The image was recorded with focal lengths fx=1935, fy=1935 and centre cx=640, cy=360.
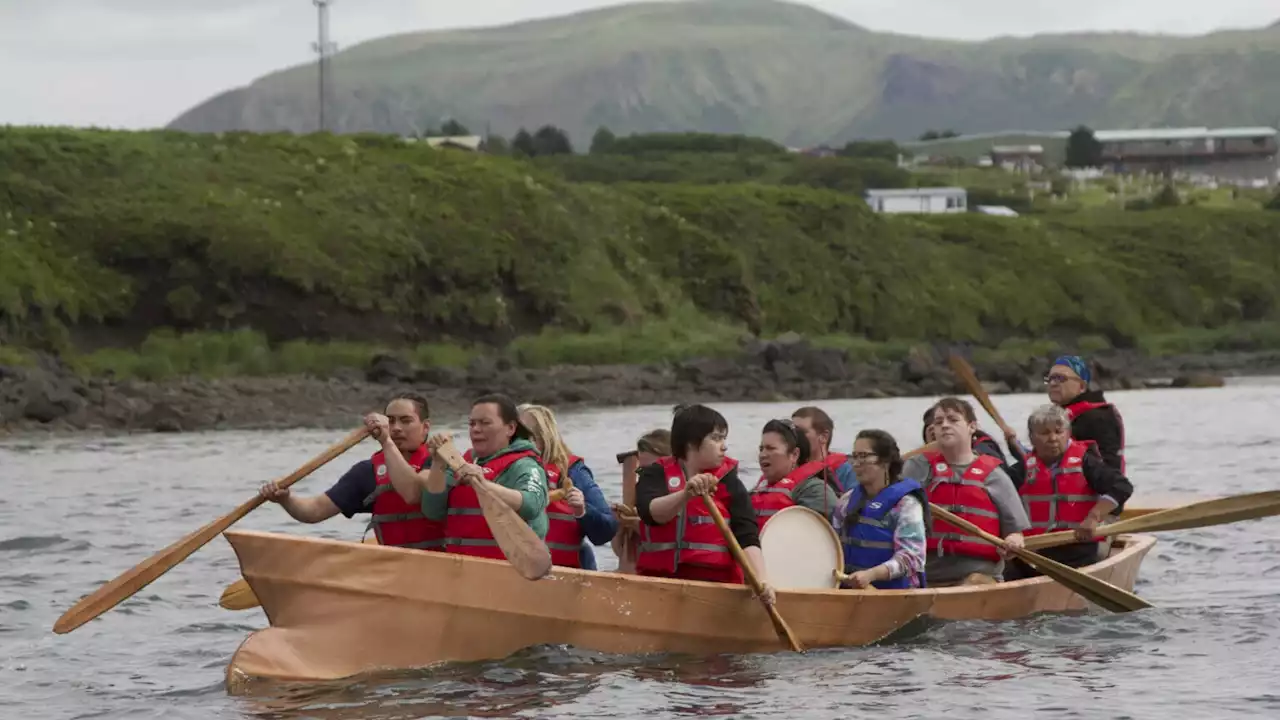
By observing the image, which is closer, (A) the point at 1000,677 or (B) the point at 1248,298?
(A) the point at 1000,677

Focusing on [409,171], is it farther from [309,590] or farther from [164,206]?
[309,590]

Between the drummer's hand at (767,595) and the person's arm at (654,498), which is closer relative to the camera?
the person's arm at (654,498)

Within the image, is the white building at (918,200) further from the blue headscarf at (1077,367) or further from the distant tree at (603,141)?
the blue headscarf at (1077,367)

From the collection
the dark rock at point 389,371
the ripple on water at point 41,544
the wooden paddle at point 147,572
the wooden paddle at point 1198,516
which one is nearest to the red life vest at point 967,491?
the wooden paddle at point 1198,516

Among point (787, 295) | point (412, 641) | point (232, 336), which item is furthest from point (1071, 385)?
point (787, 295)

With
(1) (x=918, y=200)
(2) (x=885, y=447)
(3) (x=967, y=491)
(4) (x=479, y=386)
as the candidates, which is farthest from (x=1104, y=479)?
(1) (x=918, y=200)

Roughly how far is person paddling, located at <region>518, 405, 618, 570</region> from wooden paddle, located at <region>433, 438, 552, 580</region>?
3.12ft

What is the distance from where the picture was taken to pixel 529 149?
121 metres

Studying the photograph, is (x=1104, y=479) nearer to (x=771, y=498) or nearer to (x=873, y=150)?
(x=771, y=498)

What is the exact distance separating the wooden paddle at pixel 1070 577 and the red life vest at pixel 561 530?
233 cm

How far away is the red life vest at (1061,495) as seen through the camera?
1384 cm

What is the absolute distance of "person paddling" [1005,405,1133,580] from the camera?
13508 millimetres

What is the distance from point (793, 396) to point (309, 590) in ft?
125

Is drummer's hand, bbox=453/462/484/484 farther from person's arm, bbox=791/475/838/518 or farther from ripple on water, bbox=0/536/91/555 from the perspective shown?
ripple on water, bbox=0/536/91/555
